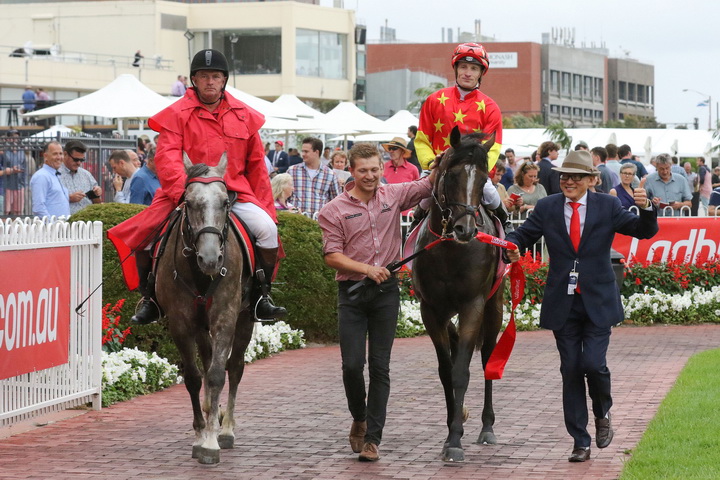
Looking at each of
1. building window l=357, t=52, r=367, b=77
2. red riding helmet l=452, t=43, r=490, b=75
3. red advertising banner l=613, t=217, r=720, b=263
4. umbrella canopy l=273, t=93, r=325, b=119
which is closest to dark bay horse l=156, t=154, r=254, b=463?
red riding helmet l=452, t=43, r=490, b=75

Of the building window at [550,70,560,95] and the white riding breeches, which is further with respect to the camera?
the building window at [550,70,560,95]

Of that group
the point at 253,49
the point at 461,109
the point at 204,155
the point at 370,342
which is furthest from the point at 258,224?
the point at 253,49

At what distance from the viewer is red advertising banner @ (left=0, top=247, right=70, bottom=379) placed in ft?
28.6

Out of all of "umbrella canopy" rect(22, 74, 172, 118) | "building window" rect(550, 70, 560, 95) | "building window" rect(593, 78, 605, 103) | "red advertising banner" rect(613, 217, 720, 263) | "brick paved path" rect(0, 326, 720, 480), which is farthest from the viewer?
"building window" rect(593, 78, 605, 103)

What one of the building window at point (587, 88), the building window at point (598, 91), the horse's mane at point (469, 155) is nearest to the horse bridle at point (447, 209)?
the horse's mane at point (469, 155)

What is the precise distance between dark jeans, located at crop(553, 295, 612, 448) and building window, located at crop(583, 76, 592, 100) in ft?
420

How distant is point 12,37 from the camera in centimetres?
7256

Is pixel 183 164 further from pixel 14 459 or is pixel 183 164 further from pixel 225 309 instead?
pixel 14 459

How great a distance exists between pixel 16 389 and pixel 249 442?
1859 mm

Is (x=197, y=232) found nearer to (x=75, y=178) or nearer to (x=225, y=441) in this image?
(x=225, y=441)

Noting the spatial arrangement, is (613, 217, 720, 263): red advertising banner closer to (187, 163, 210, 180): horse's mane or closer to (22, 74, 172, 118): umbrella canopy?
(22, 74, 172, 118): umbrella canopy

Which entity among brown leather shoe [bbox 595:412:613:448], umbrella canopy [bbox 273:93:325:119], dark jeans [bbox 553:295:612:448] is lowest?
brown leather shoe [bbox 595:412:613:448]

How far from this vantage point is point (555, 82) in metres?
126

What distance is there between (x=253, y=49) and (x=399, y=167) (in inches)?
2318
